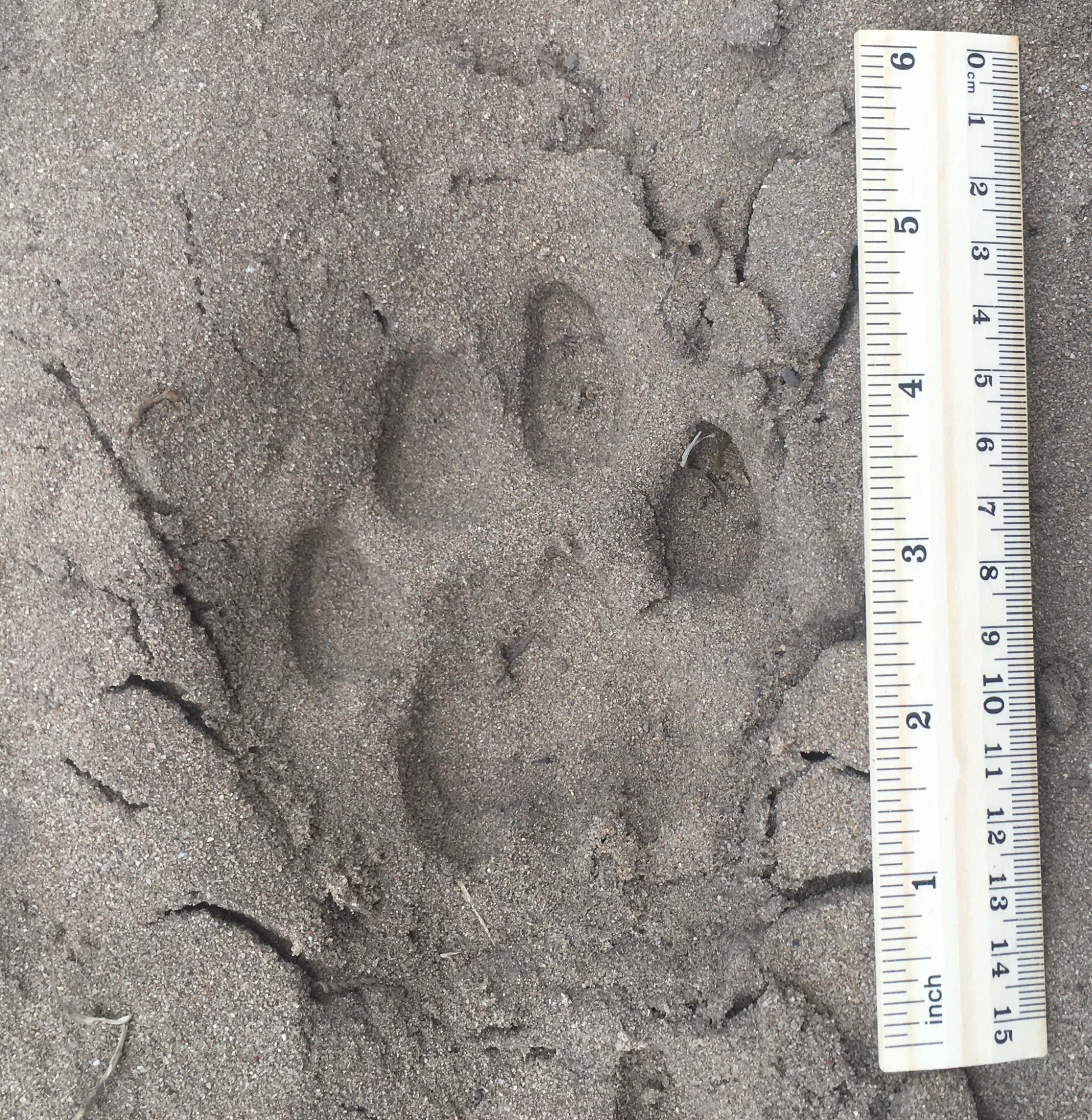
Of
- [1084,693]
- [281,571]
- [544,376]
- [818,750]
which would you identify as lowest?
[818,750]

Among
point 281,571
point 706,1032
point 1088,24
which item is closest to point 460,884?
point 706,1032

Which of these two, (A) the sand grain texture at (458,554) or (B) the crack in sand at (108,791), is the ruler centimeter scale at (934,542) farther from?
(B) the crack in sand at (108,791)

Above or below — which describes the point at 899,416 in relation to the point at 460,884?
above

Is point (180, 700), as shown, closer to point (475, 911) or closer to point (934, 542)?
point (475, 911)

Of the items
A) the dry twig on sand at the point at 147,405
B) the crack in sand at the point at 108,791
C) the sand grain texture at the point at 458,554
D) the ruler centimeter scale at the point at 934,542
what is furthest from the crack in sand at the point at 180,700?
the ruler centimeter scale at the point at 934,542

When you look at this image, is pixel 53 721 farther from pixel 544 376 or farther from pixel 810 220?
pixel 810 220

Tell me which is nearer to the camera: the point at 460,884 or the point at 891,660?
the point at 891,660
